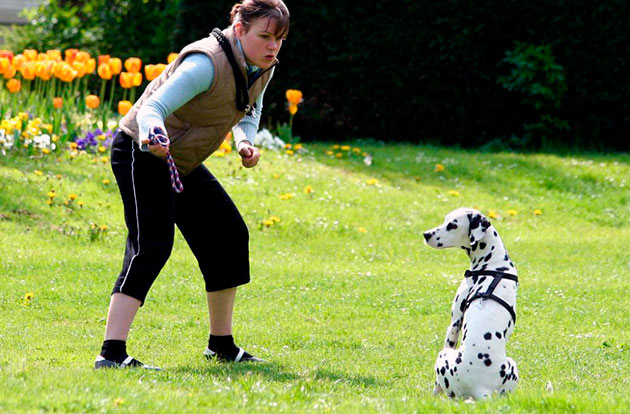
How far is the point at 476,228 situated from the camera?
454cm

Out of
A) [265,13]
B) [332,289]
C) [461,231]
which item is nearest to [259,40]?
[265,13]

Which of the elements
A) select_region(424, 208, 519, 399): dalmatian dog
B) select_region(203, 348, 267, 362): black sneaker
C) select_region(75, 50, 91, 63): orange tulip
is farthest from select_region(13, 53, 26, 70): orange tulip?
select_region(424, 208, 519, 399): dalmatian dog

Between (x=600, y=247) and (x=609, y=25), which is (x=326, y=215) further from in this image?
(x=609, y=25)

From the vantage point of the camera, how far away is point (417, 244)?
9.61 metres

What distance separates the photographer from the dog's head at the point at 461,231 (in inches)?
179

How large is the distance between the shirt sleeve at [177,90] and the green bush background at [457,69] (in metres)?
9.44

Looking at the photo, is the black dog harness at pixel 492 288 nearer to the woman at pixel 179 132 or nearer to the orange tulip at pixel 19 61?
the woman at pixel 179 132

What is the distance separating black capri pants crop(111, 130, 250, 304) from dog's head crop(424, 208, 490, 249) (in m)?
1.22

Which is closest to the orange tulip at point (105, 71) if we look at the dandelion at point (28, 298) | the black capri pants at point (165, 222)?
the dandelion at point (28, 298)

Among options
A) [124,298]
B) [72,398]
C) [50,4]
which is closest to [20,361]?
[124,298]

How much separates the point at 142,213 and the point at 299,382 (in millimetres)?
1141

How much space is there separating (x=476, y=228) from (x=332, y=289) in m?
3.37

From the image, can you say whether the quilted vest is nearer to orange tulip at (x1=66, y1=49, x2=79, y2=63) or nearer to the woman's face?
the woman's face

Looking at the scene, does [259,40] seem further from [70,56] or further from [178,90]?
[70,56]
